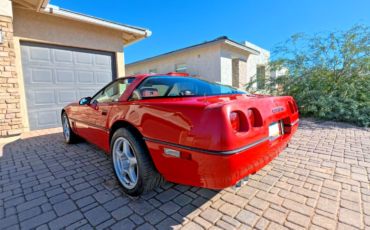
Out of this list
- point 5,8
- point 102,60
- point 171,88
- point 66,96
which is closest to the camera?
point 171,88

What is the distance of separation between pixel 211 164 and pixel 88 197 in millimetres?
1521

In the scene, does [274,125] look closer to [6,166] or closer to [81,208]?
[81,208]

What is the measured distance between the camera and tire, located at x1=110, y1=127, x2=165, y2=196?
6.00ft

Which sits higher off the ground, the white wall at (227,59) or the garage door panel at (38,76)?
the white wall at (227,59)

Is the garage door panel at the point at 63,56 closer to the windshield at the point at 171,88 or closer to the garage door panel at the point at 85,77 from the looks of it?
the garage door panel at the point at 85,77

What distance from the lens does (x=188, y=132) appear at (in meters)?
1.44

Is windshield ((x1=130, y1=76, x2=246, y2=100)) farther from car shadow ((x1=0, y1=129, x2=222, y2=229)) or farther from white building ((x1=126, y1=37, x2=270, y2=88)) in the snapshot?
white building ((x1=126, y1=37, x2=270, y2=88))

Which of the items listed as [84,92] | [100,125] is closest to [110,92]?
[100,125]

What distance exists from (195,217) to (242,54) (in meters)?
10.1

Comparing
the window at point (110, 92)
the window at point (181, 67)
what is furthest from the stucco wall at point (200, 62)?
the window at point (110, 92)

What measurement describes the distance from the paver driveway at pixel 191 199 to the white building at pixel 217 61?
6.42m

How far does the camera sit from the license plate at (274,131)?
181 cm

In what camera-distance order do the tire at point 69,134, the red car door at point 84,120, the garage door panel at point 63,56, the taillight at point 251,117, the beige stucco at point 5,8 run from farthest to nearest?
the garage door panel at point 63,56 < the beige stucco at point 5,8 < the tire at point 69,134 < the red car door at point 84,120 < the taillight at point 251,117

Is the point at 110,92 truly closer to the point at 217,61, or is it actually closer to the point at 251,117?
the point at 251,117
